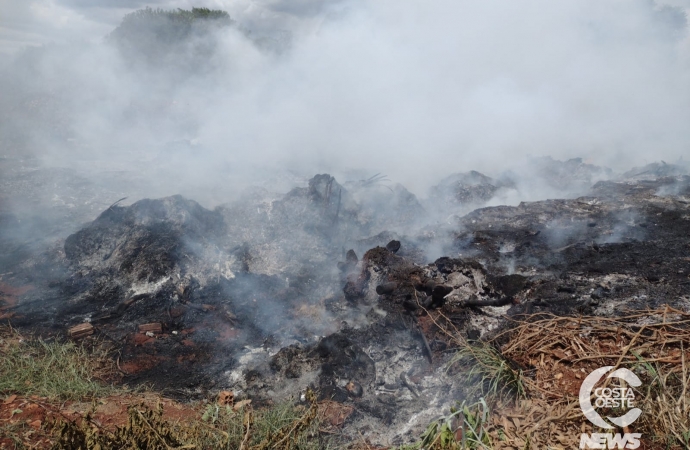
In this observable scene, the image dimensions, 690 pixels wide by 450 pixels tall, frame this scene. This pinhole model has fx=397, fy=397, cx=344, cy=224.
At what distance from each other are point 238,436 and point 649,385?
124 inches

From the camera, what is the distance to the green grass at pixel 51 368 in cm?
394

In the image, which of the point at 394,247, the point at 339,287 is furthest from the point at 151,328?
the point at 394,247

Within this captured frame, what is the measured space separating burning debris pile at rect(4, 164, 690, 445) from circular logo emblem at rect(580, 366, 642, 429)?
1.36 metres

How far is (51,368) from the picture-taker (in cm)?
443

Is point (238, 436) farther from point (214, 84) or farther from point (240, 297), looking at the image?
point (214, 84)

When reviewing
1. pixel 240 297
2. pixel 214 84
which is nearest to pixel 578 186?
pixel 240 297

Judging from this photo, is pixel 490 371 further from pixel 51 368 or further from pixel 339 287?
pixel 51 368

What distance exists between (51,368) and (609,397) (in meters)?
5.45

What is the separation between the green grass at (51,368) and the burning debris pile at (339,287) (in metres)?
0.36

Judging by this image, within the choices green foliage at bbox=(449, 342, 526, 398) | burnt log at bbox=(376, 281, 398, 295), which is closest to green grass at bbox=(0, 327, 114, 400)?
burnt log at bbox=(376, 281, 398, 295)

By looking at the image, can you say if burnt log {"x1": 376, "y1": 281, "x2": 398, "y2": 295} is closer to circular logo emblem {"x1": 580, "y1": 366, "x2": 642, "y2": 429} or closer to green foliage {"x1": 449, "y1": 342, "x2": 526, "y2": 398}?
green foliage {"x1": 449, "y1": 342, "x2": 526, "y2": 398}

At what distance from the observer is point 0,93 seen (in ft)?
65.9

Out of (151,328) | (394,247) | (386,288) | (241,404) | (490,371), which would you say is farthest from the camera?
(394,247)

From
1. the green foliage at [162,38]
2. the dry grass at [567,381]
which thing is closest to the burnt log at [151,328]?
the dry grass at [567,381]
